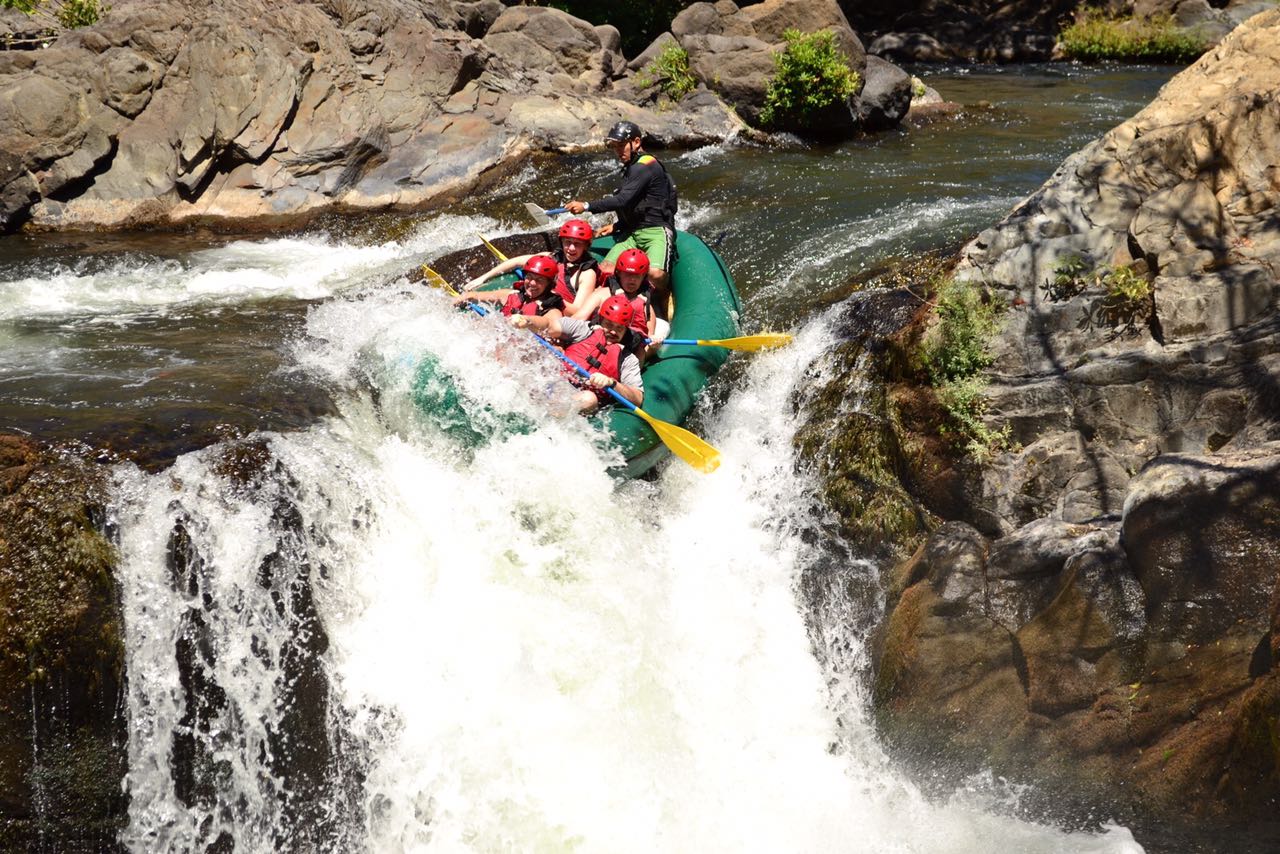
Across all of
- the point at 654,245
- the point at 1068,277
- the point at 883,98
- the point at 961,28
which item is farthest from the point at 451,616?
the point at 961,28

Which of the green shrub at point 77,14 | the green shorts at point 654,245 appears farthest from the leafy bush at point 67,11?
the green shorts at point 654,245

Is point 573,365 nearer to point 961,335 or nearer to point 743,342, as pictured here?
point 743,342

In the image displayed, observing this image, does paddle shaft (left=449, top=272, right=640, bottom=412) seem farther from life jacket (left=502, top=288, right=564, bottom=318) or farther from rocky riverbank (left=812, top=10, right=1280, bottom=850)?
rocky riverbank (left=812, top=10, right=1280, bottom=850)

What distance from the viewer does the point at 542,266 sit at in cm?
624

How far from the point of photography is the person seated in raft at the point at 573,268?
6.57m

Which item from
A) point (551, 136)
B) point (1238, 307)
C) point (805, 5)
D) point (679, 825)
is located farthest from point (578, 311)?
point (805, 5)

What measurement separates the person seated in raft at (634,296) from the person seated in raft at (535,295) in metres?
0.17

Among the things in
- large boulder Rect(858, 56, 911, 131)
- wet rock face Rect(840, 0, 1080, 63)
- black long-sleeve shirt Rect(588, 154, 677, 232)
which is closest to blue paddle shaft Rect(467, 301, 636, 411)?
black long-sleeve shirt Rect(588, 154, 677, 232)

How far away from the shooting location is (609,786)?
483 centimetres

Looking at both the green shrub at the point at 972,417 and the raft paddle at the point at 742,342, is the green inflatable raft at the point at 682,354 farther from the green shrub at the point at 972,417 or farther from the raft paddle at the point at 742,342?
the green shrub at the point at 972,417

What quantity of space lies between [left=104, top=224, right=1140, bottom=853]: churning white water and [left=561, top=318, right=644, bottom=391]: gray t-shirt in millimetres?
390

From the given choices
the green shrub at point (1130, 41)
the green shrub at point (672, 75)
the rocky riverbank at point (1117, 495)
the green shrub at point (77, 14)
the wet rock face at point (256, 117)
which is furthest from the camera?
the green shrub at point (1130, 41)

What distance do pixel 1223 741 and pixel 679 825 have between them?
2.31 meters

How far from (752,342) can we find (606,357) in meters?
1.07
